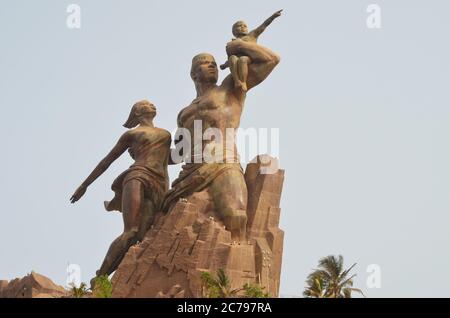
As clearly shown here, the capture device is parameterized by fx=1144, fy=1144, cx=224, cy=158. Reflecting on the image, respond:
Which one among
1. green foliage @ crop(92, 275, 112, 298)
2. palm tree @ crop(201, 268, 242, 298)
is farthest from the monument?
green foliage @ crop(92, 275, 112, 298)

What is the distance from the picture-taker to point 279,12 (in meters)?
22.2

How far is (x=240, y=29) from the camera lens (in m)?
22.5

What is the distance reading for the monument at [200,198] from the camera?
20375 millimetres

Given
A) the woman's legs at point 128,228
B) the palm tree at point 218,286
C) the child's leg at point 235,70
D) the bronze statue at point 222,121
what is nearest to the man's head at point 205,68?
the bronze statue at point 222,121

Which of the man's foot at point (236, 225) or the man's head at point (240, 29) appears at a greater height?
the man's head at point (240, 29)

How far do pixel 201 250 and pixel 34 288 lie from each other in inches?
137

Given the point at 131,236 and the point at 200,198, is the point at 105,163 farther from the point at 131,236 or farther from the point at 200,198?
the point at 200,198

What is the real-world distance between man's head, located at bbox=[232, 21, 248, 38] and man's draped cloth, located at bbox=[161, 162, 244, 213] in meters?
2.77

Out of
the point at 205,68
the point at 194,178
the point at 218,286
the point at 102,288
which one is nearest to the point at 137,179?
the point at 194,178

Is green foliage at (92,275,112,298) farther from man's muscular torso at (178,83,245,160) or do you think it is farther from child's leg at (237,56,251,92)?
child's leg at (237,56,251,92)

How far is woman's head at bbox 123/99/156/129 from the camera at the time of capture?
22.9 metres

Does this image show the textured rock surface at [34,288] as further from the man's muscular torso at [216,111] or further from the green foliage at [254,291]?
the green foliage at [254,291]
